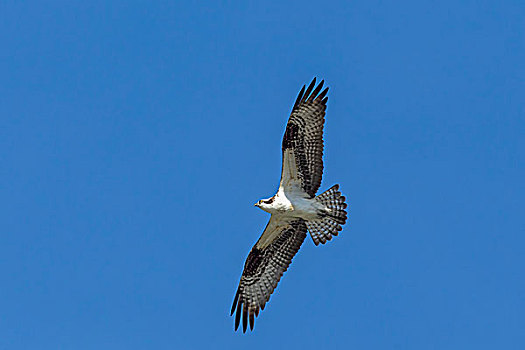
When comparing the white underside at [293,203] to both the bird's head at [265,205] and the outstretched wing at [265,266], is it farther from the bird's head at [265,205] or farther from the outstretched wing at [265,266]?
the outstretched wing at [265,266]

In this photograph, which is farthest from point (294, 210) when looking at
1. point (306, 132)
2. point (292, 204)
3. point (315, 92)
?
point (315, 92)

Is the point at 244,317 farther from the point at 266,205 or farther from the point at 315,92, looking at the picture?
the point at 315,92

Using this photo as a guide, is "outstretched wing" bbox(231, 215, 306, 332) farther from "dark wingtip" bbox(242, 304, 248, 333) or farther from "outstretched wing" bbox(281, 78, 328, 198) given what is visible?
"outstretched wing" bbox(281, 78, 328, 198)

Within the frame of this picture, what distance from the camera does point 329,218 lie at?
54.0 ft

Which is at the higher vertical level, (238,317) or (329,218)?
(329,218)

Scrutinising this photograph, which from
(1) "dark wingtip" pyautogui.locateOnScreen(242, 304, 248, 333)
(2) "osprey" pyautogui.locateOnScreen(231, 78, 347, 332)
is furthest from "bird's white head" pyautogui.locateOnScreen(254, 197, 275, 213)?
(1) "dark wingtip" pyautogui.locateOnScreen(242, 304, 248, 333)

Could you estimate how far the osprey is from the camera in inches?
629

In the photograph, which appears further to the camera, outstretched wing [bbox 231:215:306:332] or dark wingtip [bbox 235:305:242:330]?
dark wingtip [bbox 235:305:242:330]

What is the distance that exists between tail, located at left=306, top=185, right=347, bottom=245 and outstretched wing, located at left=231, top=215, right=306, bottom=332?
16.8 inches

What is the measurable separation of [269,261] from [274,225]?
3.06 feet

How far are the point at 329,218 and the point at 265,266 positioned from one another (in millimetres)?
1986

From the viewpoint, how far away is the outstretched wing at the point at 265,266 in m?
17.2

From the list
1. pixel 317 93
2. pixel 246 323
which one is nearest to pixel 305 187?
pixel 317 93

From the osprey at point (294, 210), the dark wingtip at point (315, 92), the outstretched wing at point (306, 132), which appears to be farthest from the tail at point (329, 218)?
the dark wingtip at point (315, 92)
